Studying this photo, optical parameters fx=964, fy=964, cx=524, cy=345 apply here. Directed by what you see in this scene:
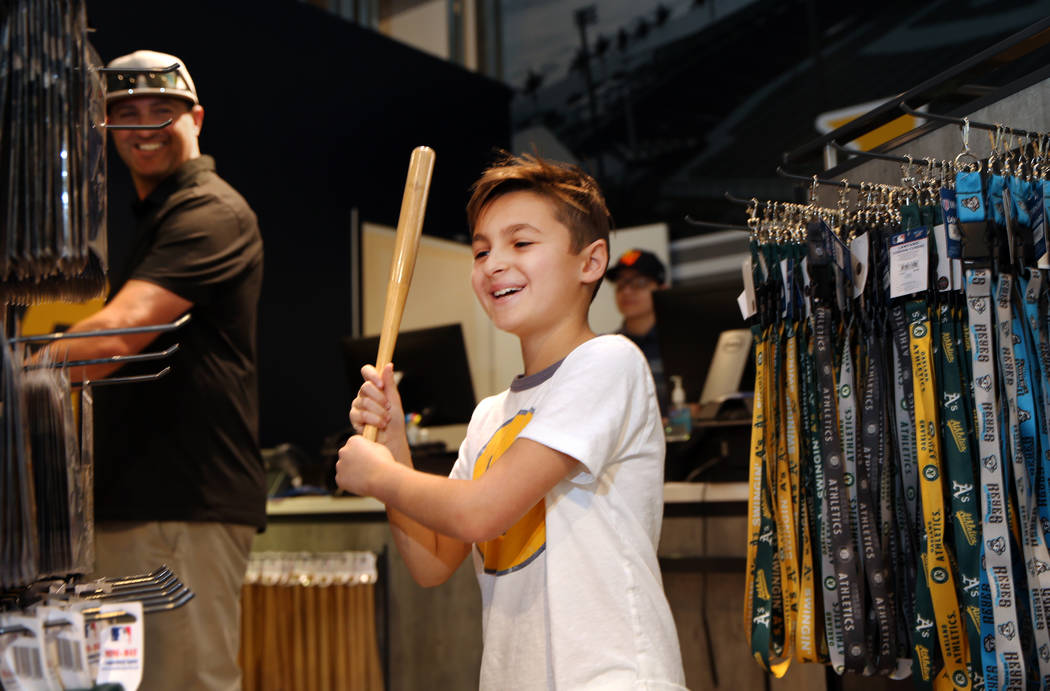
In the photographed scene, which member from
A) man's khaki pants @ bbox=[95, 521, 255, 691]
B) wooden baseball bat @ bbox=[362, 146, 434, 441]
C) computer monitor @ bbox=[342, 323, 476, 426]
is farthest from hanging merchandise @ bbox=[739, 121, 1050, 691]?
computer monitor @ bbox=[342, 323, 476, 426]

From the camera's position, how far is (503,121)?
23.1ft

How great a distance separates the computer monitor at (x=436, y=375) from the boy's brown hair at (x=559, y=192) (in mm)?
1896

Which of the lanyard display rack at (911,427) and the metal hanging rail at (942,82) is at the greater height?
the metal hanging rail at (942,82)

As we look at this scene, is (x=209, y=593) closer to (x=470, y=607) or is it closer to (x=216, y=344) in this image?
(x=216, y=344)

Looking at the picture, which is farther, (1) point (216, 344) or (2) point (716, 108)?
(2) point (716, 108)

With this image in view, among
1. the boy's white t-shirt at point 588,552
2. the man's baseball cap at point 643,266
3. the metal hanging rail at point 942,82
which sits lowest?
the boy's white t-shirt at point 588,552

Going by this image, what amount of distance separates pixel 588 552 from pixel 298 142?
456 centimetres

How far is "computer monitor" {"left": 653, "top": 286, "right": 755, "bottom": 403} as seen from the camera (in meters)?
3.04

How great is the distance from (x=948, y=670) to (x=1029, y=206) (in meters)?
0.72

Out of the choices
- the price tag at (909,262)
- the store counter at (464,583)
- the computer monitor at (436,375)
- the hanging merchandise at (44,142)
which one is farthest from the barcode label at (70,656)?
the computer monitor at (436,375)

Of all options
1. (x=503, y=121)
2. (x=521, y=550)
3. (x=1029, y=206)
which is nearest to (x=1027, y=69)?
(x=1029, y=206)

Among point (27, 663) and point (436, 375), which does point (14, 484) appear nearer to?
point (27, 663)

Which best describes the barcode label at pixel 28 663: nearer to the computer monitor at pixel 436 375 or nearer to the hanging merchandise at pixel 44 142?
the hanging merchandise at pixel 44 142

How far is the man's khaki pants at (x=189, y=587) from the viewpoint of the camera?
6.33 feet
